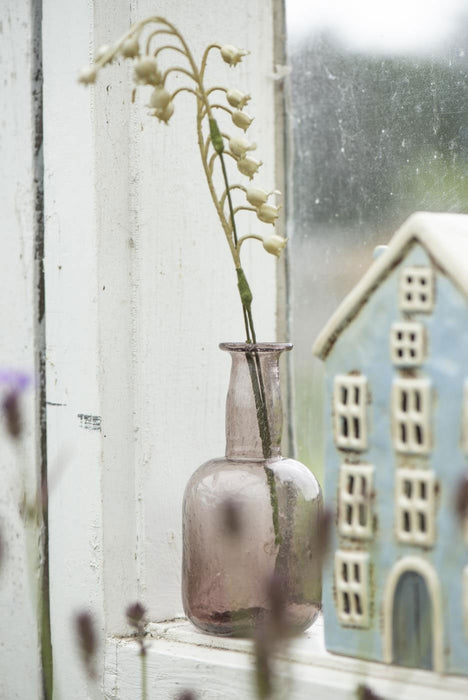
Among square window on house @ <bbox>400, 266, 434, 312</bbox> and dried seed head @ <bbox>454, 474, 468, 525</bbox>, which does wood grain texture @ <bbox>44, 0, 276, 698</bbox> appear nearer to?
square window on house @ <bbox>400, 266, 434, 312</bbox>

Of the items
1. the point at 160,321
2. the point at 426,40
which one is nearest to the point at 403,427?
the point at 160,321

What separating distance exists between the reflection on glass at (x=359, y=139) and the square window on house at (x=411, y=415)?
13.6 inches

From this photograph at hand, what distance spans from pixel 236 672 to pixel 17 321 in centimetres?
42

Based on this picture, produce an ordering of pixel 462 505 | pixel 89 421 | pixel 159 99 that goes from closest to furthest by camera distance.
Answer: pixel 462 505 → pixel 159 99 → pixel 89 421

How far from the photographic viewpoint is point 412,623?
0.65 m

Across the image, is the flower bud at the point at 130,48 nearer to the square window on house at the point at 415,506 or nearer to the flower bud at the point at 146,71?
the flower bud at the point at 146,71

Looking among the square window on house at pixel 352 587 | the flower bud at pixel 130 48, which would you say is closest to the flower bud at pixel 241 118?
the flower bud at pixel 130 48

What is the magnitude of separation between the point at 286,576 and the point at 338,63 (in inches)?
21.1

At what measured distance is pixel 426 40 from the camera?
0.96 m

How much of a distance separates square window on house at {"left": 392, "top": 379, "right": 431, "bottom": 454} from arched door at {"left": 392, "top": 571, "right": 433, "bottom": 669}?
0.08 m

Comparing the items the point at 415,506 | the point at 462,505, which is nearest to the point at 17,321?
the point at 415,506

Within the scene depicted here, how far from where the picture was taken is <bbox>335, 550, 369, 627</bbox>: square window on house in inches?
26.1

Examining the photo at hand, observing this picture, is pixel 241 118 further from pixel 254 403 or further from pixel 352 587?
pixel 352 587

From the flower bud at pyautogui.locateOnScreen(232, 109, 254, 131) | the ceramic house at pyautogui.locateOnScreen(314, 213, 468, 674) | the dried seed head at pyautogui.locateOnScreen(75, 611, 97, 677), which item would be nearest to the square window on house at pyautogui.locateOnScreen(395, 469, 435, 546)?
the ceramic house at pyautogui.locateOnScreen(314, 213, 468, 674)
